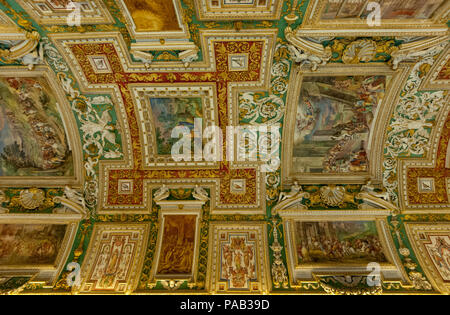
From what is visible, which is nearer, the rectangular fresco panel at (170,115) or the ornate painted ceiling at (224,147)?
the ornate painted ceiling at (224,147)

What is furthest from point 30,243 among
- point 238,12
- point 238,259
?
point 238,12

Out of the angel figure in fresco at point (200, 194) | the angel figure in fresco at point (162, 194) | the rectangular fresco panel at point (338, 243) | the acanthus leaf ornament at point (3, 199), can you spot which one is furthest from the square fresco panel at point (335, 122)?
the acanthus leaf ornament at point (3, 199)

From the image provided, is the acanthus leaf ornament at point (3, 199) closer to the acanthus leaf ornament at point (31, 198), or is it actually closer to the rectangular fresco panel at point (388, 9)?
the acanthus leaf ornament at point (31, 198)

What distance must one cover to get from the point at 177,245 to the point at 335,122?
6.67m

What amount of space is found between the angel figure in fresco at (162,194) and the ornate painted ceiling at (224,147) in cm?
5

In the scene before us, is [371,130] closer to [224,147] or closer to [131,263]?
[224,147]

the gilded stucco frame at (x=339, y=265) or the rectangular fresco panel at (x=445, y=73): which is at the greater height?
the rectangular fresco panel at (x=445, y=73)

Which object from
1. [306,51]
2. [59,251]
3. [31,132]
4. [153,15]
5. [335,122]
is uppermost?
[153,15]

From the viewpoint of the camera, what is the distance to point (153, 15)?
646 cm

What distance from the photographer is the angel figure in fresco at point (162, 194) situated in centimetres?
872

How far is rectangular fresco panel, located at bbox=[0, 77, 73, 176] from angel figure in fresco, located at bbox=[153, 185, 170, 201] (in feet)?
10.5

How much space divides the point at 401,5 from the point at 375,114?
3.21 meters

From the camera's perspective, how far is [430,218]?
8508 millimetres

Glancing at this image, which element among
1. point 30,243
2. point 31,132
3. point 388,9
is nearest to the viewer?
point 388,9
